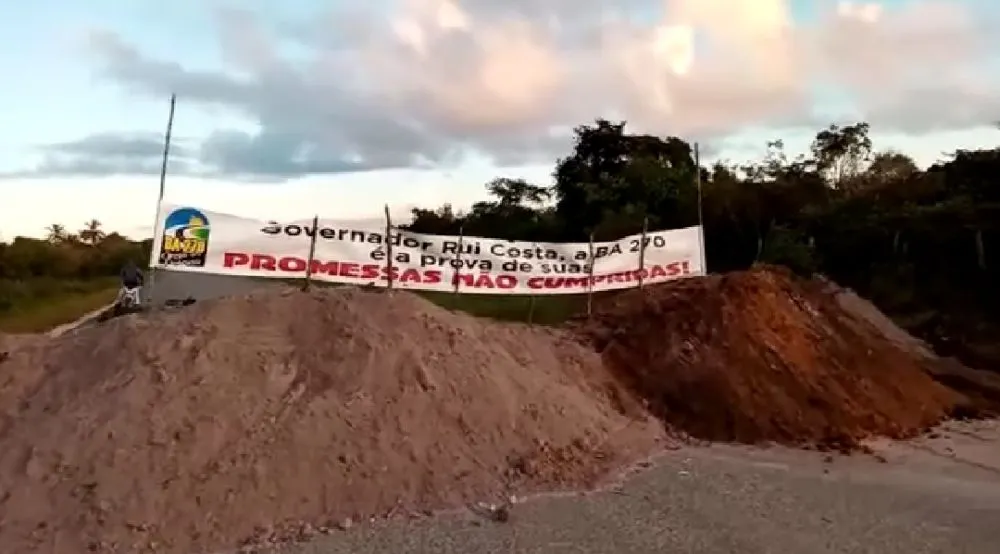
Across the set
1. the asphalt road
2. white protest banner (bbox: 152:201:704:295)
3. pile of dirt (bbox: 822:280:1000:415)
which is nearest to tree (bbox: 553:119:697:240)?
pile of dirt (bbox: 822:280:1000:415)

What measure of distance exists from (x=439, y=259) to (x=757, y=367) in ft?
17.3

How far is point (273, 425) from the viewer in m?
11.3

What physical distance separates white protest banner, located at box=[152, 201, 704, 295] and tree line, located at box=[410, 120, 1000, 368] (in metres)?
2.81

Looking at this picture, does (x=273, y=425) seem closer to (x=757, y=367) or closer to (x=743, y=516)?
(x=743, y=516)

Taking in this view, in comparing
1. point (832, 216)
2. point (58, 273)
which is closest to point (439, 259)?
point (832, 216)

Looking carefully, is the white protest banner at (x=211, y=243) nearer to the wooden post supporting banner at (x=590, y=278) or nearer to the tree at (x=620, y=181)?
the wooden post supporting banner at (x=590, y=278)

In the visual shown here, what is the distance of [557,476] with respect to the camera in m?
11.9

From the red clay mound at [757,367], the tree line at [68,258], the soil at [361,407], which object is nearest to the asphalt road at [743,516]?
the soil at [361,407]

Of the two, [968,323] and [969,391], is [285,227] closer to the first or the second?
[969,391]

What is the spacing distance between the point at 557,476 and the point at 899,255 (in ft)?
60.5

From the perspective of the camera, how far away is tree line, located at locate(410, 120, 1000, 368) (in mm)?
25469

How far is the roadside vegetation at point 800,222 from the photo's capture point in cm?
2467

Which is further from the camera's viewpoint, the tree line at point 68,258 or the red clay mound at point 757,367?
the tree line at point 68,258

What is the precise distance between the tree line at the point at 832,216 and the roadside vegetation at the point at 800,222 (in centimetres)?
4
